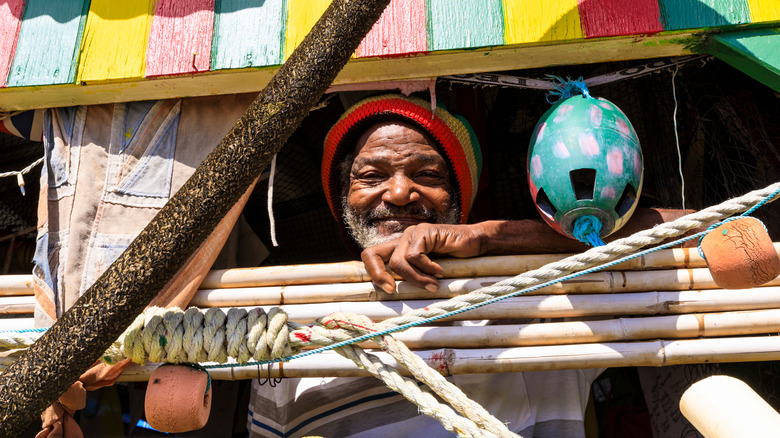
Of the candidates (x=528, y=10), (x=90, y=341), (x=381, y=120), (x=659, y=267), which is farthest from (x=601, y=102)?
(x=90, y=341)

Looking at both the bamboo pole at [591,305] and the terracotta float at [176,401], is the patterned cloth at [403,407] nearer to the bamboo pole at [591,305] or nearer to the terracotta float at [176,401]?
the bamboo pole at [591,305]

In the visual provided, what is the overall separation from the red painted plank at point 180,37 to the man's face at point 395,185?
27.5 inches

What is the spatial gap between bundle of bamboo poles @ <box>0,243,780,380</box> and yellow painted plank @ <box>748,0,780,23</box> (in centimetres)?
68

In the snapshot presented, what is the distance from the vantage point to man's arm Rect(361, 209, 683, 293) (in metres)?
1.67

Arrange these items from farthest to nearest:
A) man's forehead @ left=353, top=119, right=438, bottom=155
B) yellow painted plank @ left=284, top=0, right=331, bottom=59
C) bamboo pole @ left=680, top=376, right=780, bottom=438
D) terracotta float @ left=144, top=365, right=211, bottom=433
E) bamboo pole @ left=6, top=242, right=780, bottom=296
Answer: man's forehead @ left=353, top=119, right=438, bottom=155 → yellow painted plank @ left=284, top=0, right=331, bottom=59 → bamboo pole @ left=6, top=242, right=780, bottom=296 → terracotta float @ left=144, top=365, right=211, bottom=433 → bamboo pole @ left=680, top=376, right=780, bottom=438

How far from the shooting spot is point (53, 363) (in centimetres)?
123

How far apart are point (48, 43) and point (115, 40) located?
0.22 metres

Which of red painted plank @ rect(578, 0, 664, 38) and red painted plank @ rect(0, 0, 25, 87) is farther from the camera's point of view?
red painted plank @ rect(0, 0, 25, 87)

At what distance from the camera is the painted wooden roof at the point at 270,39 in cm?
175

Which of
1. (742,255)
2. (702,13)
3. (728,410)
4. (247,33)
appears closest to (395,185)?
(247,33)

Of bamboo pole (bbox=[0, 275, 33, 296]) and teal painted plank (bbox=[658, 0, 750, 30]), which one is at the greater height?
teal painted plank (bbox=[658, 0, 750, 30])

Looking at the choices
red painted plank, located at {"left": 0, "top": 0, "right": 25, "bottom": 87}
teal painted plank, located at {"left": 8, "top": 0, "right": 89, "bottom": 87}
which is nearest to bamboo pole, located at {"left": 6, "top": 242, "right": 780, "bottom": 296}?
teal painted plank, located at {"left": 8, "top": 0, "right": 89, "bottom": 87}

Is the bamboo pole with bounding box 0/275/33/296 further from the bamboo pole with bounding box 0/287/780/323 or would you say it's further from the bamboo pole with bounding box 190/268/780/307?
the bamboo pole with bounding box 0/287/780/323

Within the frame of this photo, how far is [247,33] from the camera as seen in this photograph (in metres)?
1.89
